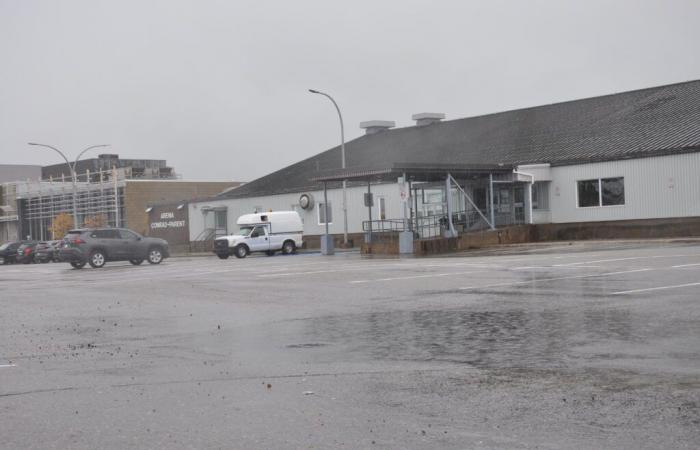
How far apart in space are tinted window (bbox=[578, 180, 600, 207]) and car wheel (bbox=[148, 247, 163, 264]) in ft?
63.6

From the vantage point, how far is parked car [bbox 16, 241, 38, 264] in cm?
5781

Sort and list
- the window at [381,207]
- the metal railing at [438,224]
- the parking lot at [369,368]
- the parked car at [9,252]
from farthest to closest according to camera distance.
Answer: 1. the parked car at [9,252]
2. the window at [381,207]
3. the metal railing at [438,224]
4. the parking lot at [369,368]

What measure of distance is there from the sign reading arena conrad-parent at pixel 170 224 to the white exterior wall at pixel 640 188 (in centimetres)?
3074

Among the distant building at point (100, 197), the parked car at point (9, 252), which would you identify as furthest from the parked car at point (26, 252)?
the distant building at point (100, 197)

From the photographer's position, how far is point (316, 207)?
54.1 m

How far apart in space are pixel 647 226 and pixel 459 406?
33676 mm

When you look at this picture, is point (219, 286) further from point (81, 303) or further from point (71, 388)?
point (71, 388)

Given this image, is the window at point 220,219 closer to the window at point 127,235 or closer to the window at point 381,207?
the window at point 381,207

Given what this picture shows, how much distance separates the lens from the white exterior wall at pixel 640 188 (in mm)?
36688

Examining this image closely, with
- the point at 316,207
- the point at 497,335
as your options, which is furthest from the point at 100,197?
the point at 497,335

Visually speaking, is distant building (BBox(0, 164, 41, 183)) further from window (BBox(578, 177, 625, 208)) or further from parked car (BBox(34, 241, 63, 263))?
window (BBox(578, 177, 625, 208))

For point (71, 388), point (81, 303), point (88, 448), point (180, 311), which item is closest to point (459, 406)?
point (88, 448)

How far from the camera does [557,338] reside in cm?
1040

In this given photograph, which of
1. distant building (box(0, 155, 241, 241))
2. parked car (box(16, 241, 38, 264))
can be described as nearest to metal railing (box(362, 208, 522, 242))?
parked car (box(16, 241, 38, 264))
